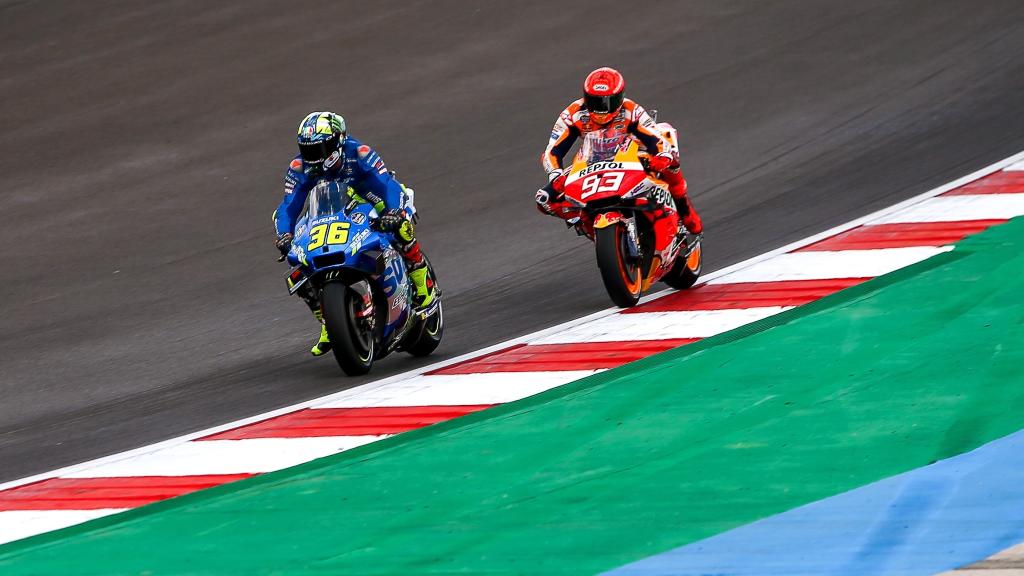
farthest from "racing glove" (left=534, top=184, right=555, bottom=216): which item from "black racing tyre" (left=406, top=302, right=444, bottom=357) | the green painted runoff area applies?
the green painted runoff area

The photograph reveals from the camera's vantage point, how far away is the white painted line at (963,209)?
12141 mm

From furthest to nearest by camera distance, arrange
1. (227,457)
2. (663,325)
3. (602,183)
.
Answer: (602,183)
(663,325)
(227,457)

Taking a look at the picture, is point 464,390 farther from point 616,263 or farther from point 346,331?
point 616,263

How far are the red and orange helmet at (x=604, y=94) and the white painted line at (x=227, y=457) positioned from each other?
3.95m

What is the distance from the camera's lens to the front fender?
1070cm

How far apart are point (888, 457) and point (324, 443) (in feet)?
9.32

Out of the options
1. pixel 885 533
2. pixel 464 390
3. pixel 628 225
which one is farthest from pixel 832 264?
pixel 885 533

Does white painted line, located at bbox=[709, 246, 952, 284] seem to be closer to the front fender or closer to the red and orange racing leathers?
the red and orange racing leathers

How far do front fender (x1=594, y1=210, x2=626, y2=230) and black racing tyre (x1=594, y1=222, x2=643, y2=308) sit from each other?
2 centimetres

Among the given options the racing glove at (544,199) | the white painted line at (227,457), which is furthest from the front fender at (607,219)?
A: the white painted line at (227,457)

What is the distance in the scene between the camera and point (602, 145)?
36.9ft

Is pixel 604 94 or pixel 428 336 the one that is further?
pixel 604 94

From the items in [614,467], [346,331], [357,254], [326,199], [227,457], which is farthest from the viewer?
[326,199]

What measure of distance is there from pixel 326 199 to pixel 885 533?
16.1ft
